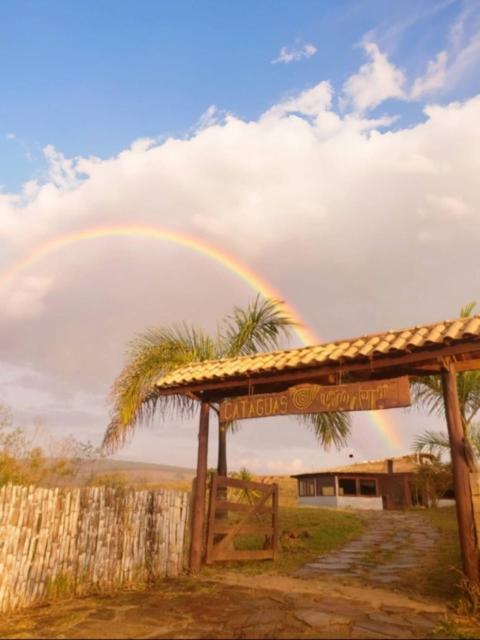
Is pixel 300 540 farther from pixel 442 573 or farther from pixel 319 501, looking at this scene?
pixel 319 501

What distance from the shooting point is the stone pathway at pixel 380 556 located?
8.57 meters

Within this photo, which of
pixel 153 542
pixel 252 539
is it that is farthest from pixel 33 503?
pixel 252 539

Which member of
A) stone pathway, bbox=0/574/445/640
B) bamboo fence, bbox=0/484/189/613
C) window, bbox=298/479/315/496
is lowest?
stone pathway, bbox=0/574/445/640

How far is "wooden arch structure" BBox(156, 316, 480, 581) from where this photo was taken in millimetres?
6695

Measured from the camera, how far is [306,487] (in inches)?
1320

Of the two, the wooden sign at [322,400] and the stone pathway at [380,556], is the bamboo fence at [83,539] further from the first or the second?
the stone pathway at [380,556]

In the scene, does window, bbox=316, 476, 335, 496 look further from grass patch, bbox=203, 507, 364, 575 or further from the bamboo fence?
the bamboo fence

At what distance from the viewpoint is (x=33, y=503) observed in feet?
22.0

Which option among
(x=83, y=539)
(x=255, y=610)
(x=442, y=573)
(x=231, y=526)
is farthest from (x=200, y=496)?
(x=442, y=573)

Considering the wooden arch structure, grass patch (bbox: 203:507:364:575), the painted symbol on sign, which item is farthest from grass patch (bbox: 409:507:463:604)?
the painted symbol on sign

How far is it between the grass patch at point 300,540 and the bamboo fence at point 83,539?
1.04 metres

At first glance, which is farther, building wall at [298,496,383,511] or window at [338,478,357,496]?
window at [338,478,357,496]

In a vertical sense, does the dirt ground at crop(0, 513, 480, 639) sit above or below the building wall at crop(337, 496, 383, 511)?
below

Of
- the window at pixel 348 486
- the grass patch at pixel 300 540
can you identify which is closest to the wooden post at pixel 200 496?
the grass patch at pixel 300 540
